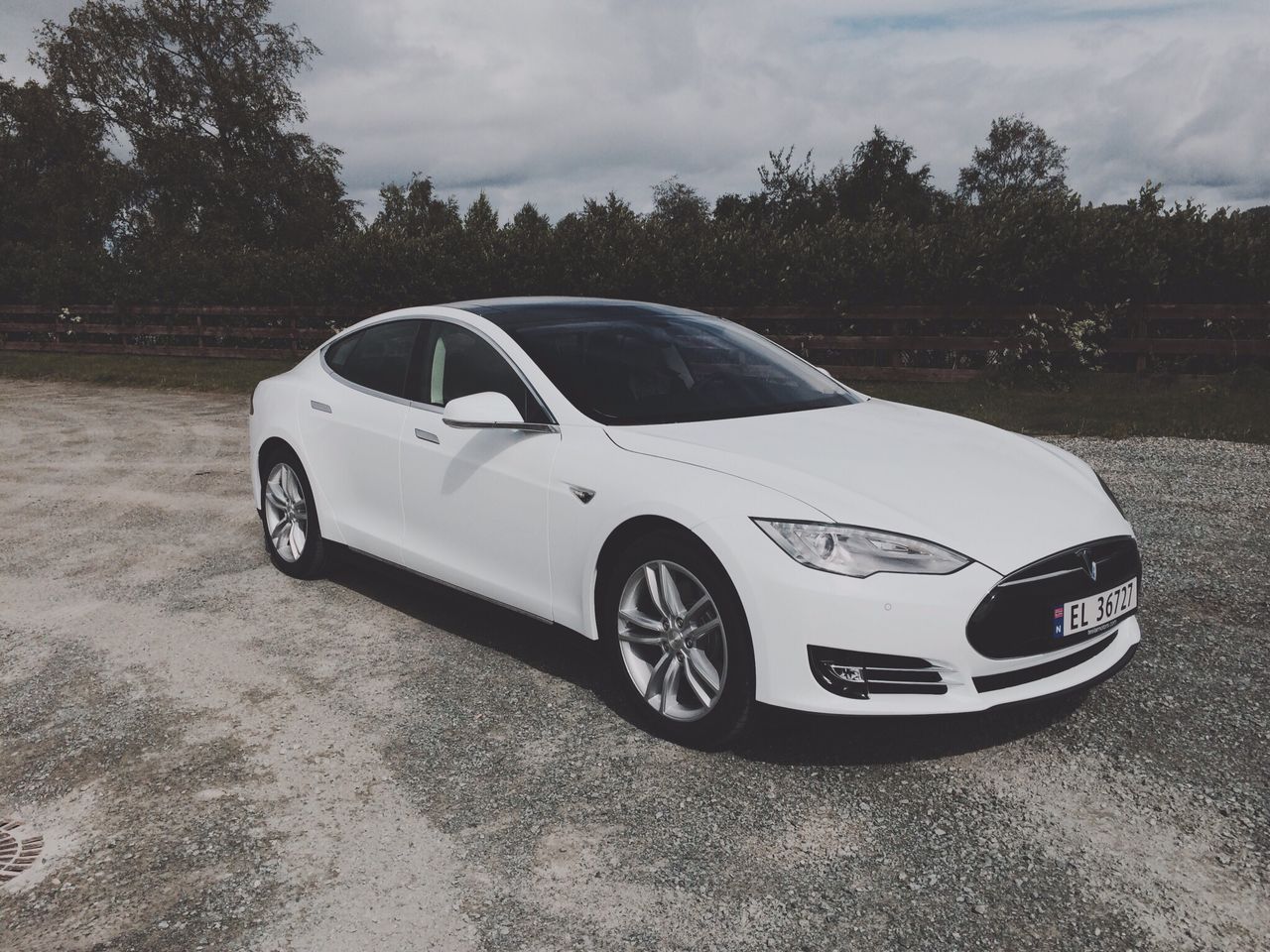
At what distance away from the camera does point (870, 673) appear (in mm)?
3223

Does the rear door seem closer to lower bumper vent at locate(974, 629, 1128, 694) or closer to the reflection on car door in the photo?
the reflection on car door

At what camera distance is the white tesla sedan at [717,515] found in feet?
10.5

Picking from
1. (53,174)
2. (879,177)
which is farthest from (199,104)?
(879,177)

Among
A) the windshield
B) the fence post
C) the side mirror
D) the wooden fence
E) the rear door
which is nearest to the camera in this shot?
the side mirror

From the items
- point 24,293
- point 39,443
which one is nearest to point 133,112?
point 24,293

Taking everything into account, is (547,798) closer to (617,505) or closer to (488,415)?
(617,505)

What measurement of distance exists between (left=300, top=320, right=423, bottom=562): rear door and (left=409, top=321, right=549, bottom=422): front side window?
0.15m

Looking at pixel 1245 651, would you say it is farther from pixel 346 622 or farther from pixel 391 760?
pixel 346 622

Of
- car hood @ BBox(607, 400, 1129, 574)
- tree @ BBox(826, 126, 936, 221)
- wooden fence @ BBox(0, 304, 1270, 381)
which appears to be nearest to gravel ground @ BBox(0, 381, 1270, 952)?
car hood @ BBox(607, 400, 1129, 574)

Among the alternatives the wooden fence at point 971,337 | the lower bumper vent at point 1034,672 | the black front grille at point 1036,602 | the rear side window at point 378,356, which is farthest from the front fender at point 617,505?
the wooden fence at point 971,337

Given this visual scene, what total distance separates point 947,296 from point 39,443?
1224 centimetres

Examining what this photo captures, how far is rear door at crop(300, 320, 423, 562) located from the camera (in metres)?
4.98

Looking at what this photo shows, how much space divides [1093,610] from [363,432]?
343cm

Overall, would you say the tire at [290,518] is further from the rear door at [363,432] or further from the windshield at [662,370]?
the windshield at [662,370]
